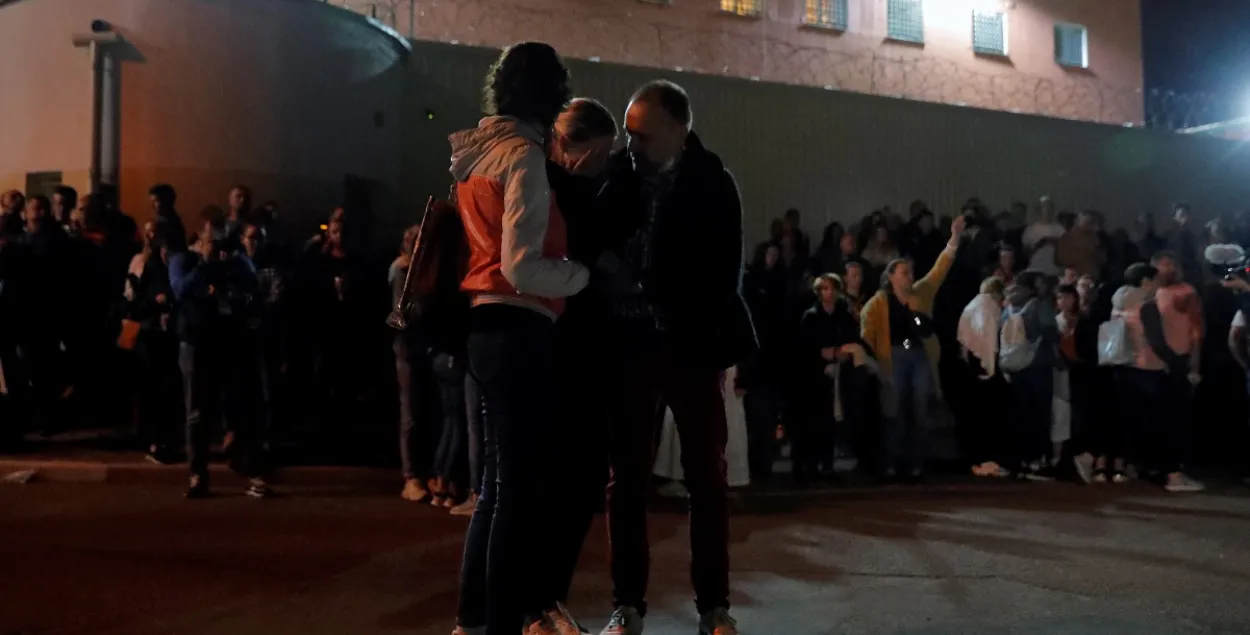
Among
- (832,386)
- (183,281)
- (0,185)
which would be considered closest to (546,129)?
(183,281)

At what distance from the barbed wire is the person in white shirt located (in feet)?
12.0

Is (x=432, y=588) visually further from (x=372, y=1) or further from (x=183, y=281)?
(x=372, y=1)

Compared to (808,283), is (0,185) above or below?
above

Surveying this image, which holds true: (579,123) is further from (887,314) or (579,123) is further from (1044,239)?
(1044,239)

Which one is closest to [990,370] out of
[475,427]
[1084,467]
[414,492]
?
[1084,467]

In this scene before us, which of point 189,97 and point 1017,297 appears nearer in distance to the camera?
point 1017,297

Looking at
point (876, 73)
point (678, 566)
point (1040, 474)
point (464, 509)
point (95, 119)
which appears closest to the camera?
point (678, 566)

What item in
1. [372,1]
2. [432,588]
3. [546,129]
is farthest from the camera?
[372,1]

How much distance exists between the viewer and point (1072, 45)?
21906 mm

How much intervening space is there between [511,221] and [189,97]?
9088mm

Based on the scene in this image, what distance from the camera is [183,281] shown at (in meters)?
7.38

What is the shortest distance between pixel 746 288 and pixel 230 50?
5976 millimetres

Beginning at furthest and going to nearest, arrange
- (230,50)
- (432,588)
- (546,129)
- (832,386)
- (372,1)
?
1. (372,1)
2. (230,50)
3. (832,386)
4. (432,588)
5. (546,129)

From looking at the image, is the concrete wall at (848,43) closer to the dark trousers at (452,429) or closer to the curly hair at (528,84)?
the dark trousers at (452,429)
